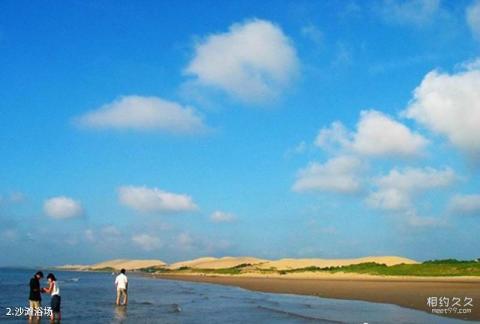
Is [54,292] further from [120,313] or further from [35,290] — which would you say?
[120,313]

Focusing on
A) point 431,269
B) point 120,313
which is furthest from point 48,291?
point 431,269

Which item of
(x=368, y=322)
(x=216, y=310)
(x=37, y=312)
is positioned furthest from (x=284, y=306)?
(x=37, y=312)

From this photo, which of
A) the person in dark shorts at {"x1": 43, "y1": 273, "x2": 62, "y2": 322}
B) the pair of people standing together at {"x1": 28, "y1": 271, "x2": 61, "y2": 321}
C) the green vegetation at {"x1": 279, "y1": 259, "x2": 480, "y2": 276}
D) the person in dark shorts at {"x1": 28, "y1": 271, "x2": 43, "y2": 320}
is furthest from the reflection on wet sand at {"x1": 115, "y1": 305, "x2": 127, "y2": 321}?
the green vegetation at {"x1": 279, "y1": 259, "x2": 480, "y2": 276}

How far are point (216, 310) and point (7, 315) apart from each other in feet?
38.8

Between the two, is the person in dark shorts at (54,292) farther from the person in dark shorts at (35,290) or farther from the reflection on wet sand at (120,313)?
the reflection on wet sand at (120,313)

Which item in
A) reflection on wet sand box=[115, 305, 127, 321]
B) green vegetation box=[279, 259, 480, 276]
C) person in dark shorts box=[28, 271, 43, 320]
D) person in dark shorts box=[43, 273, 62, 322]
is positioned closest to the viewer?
person in dark shorts box=[43, 273, 62, 322]

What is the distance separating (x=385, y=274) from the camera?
7462 centimetres

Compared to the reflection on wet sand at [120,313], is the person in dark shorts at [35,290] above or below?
above

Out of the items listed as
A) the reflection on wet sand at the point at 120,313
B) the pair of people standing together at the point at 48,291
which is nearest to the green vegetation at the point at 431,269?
the reflection on wet sand at the point at 120,313

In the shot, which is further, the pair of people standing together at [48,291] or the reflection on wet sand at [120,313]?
the reflection on wet sand at [120,313]

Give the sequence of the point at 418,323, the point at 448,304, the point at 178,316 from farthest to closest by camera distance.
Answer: the point at 448,304 < the point at 178,316 < the point at 418,323

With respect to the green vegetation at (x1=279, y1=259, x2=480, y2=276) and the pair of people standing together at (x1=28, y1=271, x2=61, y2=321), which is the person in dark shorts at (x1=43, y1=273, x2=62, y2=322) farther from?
the green vegetation at (x1=279, y1=259, x2=480, y2=276)

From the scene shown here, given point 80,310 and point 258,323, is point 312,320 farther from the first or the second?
point 80,310

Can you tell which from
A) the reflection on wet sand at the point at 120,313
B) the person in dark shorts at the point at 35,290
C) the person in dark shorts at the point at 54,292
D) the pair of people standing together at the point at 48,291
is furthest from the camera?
the reflection on wet sand at the point at 120,313
